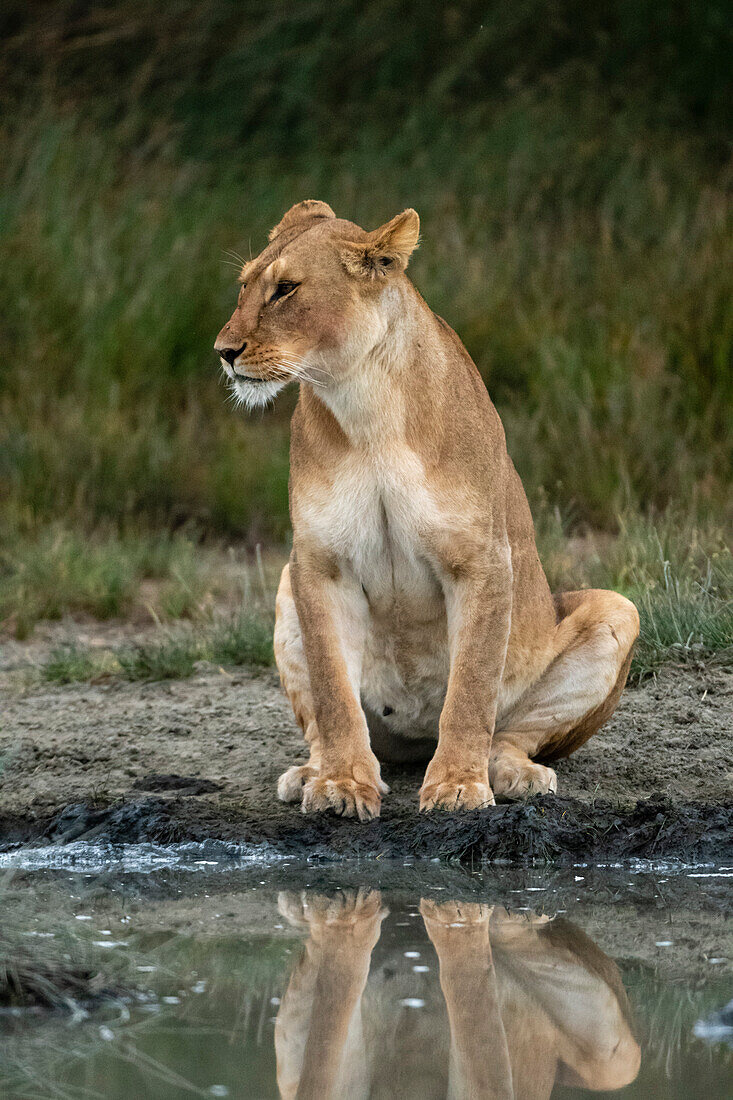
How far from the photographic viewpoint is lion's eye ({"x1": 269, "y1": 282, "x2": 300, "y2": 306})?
165 inches

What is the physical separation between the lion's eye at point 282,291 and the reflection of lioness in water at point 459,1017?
5.76 ft

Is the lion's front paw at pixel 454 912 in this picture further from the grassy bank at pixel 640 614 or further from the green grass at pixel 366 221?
the green grass at pixel 366 221

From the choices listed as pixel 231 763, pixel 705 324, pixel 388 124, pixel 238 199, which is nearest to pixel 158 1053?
pixel 231 763

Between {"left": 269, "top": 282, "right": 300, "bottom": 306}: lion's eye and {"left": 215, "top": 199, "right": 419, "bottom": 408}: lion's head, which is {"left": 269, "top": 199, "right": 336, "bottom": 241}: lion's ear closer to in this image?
{"left": 215, "top": 199, "right": 419, "bottom": 408}: lion's head

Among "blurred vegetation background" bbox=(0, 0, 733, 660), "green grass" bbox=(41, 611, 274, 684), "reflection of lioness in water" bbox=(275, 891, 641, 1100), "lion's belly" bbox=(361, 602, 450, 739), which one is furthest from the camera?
"blurred vegetation background" bbox=(0, 0, 733, 660)

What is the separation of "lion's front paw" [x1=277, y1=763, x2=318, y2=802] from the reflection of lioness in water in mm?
1056


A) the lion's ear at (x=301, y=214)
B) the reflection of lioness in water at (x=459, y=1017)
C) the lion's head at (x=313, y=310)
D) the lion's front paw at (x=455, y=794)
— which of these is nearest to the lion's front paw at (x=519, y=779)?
the lion's front paw at (x=455, y=794)

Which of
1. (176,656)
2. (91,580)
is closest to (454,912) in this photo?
(176,656)

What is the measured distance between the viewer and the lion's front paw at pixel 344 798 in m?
4.14

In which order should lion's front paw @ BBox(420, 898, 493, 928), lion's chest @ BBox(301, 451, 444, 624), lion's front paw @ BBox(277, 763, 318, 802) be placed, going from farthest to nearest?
lion's front paw @ BBox(277, 763, 318, 802) < lion's chest @ BBox(301, 451, 444, 624) < lion's front paw @ BBox(420, 898, 493, 928)

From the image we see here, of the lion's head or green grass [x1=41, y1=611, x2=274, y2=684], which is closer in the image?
the lion's head

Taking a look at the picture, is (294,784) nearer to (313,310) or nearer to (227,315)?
(313,310)

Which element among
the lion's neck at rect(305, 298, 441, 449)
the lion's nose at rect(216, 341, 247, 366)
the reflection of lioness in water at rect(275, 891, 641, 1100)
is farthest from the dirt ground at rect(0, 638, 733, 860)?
the lion's nose at rect(216, 341, 247, 366)

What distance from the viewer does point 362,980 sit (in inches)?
117
